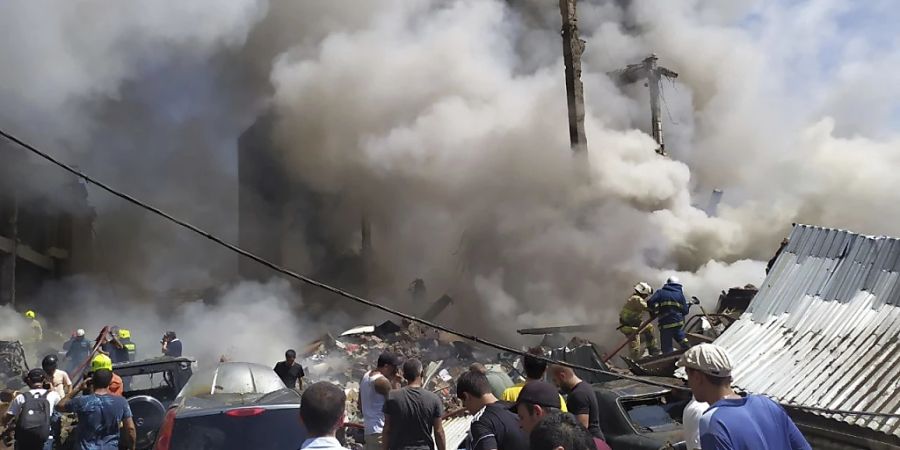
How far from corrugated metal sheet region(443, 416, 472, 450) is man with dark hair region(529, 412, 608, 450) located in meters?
3.90

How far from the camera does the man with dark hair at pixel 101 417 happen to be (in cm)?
421

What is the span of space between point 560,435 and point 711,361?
671 mm

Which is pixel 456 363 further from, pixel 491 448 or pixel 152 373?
pixel 491 448

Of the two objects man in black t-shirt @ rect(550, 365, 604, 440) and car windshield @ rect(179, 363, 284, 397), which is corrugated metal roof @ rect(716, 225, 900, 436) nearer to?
man in black t-shirt @ rect(550, 365, 604, 440)

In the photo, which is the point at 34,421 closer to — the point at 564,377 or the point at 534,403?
the point at 564,377

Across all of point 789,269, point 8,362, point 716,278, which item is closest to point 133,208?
point 8,362

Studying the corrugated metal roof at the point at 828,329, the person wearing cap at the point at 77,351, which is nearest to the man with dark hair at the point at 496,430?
the corrugated metal roof at the point at 828,329

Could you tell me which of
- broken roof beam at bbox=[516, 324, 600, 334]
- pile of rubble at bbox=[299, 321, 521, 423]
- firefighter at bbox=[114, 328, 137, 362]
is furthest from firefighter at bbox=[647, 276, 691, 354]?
firefighter at bbox=[114, 328, 137, 362]

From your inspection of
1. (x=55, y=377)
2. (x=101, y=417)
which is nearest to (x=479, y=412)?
(x=101, y=417)

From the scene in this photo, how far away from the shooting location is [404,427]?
362 cm

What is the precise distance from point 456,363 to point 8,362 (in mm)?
6945

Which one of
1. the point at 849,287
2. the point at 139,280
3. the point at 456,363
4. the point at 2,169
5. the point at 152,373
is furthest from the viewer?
the point at 139,280

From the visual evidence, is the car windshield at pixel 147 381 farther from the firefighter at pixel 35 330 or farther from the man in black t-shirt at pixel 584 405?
the firefighter at pixel 35 330

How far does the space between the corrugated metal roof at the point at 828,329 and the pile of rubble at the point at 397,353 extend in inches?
138
